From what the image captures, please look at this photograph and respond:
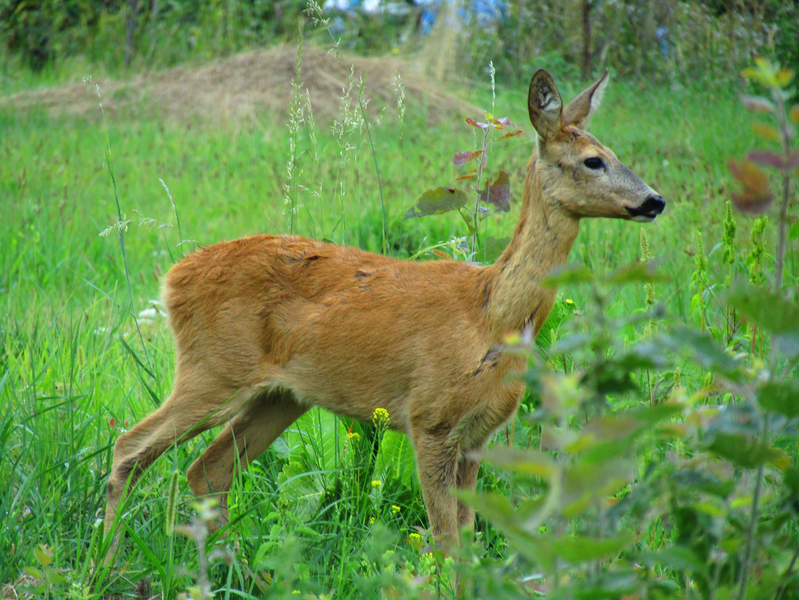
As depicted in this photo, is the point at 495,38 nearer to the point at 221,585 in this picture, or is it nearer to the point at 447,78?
the point at 447,78

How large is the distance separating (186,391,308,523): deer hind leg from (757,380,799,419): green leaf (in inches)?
100

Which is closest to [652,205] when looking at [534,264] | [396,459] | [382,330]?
[534,264]

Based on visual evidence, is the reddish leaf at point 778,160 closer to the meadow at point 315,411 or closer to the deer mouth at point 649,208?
the meadow at point 315,411

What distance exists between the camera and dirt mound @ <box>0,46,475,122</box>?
35.7ft

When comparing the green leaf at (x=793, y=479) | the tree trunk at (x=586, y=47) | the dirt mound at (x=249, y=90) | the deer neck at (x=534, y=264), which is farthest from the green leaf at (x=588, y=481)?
the tree trunk at (x=586, y=47)

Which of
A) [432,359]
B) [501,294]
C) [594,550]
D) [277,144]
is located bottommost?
[277,144]

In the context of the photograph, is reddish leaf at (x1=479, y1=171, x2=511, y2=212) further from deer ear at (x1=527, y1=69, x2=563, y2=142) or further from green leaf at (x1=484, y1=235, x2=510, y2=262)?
deer ear at (x1=527, y1=69, x2=563, y2=142)

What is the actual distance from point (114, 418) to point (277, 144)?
676 cm

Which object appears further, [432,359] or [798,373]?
[798,373]

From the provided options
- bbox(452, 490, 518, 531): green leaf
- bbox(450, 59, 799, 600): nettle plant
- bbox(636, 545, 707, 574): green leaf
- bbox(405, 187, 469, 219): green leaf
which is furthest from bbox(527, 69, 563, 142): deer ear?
bbox(452, 490, 518, 531): green leaf

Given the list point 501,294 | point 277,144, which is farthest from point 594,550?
point 277,144

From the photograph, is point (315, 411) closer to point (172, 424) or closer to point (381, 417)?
point (172, 424)

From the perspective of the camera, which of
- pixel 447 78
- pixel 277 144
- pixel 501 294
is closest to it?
pixel 501 294

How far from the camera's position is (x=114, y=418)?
3.60 meters
